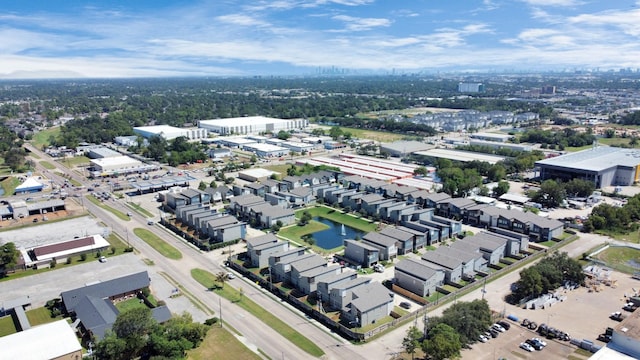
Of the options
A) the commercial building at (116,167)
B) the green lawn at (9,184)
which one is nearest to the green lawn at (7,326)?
the green lawn at (9,184)

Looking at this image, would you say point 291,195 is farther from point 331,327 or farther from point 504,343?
point 504,343

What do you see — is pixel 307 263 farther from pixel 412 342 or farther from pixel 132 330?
pixel 132 330

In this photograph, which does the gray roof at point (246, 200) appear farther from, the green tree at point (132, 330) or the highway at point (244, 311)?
the green tree at point (132, 330)

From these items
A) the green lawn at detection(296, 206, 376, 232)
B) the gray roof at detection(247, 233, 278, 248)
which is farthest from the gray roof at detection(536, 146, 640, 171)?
the gray roof at detection(247, 233, 278, 248)

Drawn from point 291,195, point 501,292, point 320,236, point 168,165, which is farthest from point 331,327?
point 168,165

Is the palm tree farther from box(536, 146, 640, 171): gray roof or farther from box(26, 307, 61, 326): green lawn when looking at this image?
box(536, 146, 640, 171): gray roof

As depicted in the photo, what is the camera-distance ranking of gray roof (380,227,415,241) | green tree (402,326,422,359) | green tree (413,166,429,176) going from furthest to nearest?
green tree (413,166,429,176)
gray roof (380,227,415,241)
green tree (402,326,422,359)
